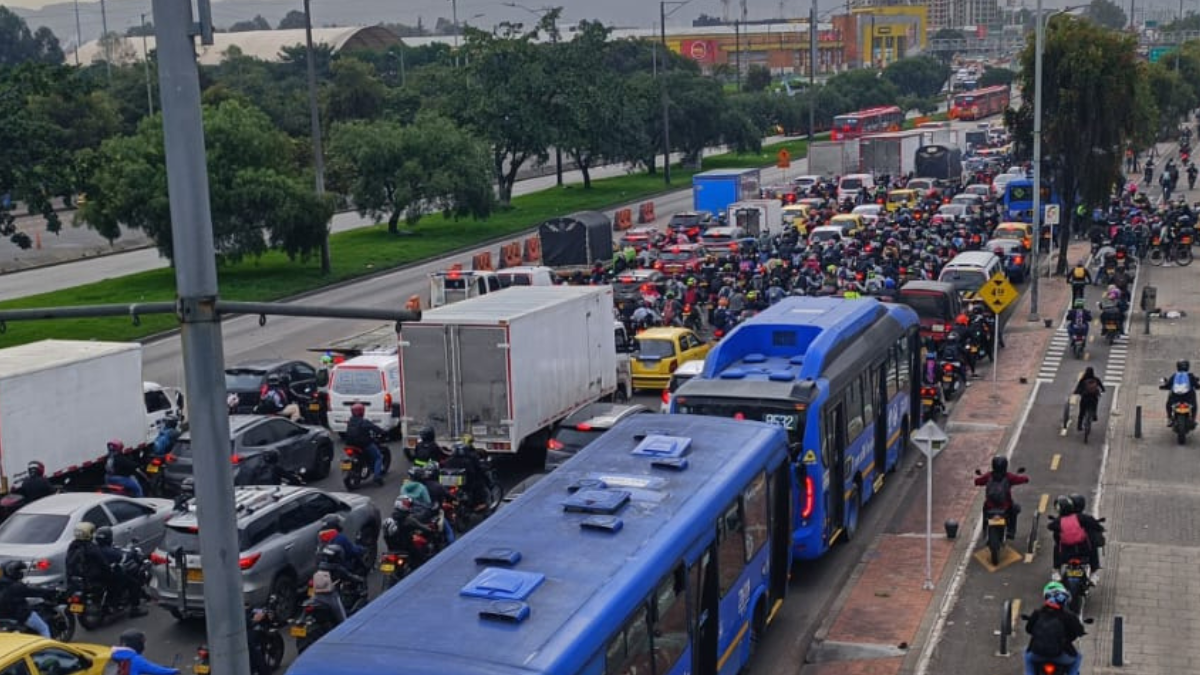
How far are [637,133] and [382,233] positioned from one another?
20362 millimetres

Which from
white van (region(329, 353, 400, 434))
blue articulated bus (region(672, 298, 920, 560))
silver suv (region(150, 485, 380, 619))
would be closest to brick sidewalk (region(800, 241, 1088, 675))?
blue articulated bus (region(672, 298, 920, 560))

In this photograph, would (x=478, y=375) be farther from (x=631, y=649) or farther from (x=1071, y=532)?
(x=631, y=649)

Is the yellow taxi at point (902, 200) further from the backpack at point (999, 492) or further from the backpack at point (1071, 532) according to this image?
the backpack at point (1071, 532)

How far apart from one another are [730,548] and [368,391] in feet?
42.3

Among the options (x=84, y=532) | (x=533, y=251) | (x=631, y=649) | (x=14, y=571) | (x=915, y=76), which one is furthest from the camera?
(x=915, y=76)

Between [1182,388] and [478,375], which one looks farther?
[1182,388]

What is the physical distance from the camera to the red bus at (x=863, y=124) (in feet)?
306

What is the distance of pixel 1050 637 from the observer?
12.9m

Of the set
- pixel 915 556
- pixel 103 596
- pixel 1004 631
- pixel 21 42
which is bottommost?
pixel 915 556

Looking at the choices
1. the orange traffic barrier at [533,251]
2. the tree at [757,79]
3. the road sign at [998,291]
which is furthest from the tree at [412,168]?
the tree at [757,79]

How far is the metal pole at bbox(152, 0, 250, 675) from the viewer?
7.02 meters

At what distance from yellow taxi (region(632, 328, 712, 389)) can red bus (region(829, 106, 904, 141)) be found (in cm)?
6211

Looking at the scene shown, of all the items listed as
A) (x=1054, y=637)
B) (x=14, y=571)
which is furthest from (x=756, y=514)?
(x=14, y=571)

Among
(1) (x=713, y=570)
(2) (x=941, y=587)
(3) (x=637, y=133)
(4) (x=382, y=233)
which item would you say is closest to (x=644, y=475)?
(1) (x=713, y=570)
